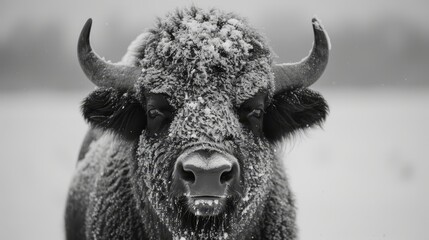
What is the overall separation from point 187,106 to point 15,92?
44236mm

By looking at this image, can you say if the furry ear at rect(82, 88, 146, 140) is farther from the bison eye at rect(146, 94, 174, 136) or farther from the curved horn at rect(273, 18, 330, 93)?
the curved horn at rect(273, 18, 330, 93)

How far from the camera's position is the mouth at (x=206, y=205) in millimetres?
3555

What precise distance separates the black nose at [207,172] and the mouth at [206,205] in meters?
0.04

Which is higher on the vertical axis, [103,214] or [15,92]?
[15,92]

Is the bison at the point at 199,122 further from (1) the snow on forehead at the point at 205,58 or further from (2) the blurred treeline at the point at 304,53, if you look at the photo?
(2) the blurred treeline at the point at 304,53

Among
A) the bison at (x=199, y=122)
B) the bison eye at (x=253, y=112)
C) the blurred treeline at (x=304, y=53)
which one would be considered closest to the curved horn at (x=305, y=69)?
the bison at (x=199, y=122)

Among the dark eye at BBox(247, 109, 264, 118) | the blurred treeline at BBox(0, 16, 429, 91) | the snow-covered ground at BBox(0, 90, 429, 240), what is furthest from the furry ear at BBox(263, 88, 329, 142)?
the blurred treeline at BBox(0, 16, 429, 91)

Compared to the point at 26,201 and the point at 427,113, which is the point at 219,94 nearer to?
the point at 26,201

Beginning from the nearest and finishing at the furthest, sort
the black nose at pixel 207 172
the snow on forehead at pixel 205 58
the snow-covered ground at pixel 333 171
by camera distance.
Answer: the black nose at pixel 207 172 < the snow on forehead at pixel 205 58 < the snow-covered ground at pixel 333 171

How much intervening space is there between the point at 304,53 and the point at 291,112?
42.3 metres

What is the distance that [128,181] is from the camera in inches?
193

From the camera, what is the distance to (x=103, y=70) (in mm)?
4449

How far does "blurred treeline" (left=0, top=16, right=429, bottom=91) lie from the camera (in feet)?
152

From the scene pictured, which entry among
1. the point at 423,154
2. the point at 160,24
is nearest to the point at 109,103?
the point at 160,24
